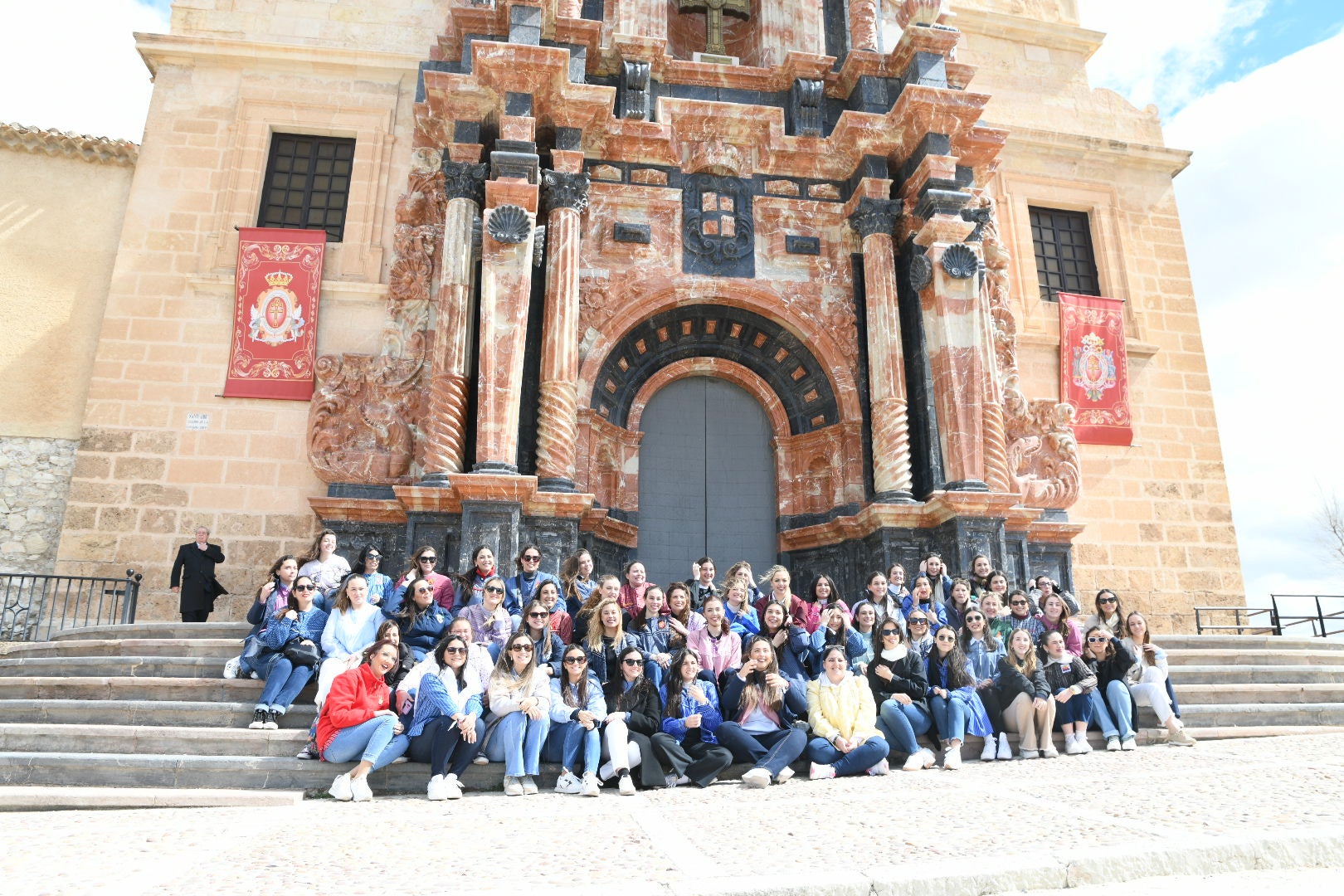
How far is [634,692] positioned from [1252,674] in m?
7.23

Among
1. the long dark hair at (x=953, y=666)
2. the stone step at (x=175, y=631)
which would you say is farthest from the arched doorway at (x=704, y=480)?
the long dark hair at (x=953, y=666)

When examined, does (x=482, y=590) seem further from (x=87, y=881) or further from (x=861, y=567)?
(x=861, y=567)

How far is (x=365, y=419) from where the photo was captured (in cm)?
1288

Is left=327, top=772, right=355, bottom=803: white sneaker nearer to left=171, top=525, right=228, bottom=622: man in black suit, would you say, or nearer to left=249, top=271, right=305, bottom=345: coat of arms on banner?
left=171, top=525, right=228, bottom=622: man in black suit

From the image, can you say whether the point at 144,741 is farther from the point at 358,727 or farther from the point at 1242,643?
the point at 1242,643

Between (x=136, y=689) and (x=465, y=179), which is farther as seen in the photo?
(x=465, y=179)

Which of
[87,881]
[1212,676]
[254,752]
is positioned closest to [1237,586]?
[1212,676]

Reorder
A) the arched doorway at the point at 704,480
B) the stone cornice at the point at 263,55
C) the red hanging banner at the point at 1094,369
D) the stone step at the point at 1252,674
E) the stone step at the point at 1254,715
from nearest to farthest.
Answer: the stone step at the point at 1254,715
the stone step at the point at 1252,674
the arched doorway at the point at 704,480
the stone cornice at the point at 263,55
the red hanging banner at the point at 1094,369

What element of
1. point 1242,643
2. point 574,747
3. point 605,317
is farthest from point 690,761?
point 1242,643

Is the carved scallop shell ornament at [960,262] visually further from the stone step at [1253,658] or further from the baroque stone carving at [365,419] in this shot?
the baroque stone carving at [365,419]

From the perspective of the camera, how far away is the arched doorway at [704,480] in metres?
13.1

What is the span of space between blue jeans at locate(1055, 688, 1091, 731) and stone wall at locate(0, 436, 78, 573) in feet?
43.6

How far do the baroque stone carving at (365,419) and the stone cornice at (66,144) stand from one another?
5145mm

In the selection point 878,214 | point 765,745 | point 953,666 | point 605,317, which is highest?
point 878,214
